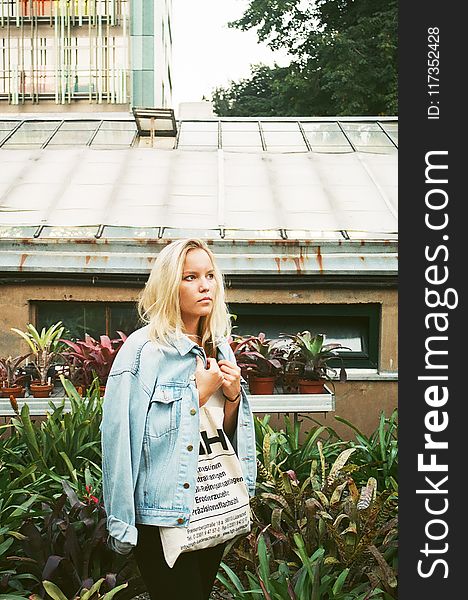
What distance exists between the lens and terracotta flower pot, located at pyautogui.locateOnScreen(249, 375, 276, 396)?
5.91 m

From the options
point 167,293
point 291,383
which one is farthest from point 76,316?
point 167,293

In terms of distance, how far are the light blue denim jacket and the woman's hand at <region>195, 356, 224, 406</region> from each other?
62 mm

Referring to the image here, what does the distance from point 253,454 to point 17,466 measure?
202 centimetres

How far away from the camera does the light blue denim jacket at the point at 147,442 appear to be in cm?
270

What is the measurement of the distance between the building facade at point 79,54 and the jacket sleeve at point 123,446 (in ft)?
73.5

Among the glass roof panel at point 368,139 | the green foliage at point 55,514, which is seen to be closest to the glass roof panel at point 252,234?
the green foliage at point 55,514

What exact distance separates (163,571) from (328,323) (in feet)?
15.0

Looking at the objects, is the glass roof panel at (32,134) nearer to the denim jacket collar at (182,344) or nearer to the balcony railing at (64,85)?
the denim jacket collar at (182,344)

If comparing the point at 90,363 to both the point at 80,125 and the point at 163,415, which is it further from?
the point at 80,125

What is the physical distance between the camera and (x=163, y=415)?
9.07 ft

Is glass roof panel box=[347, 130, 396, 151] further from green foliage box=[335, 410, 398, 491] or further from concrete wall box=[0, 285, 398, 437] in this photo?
green foliage box=[335, 410, 398, 491]

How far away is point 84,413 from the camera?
5.21 m

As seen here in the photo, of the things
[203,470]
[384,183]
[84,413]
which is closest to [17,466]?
[84,413]

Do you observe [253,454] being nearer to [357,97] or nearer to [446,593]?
[446,593]
